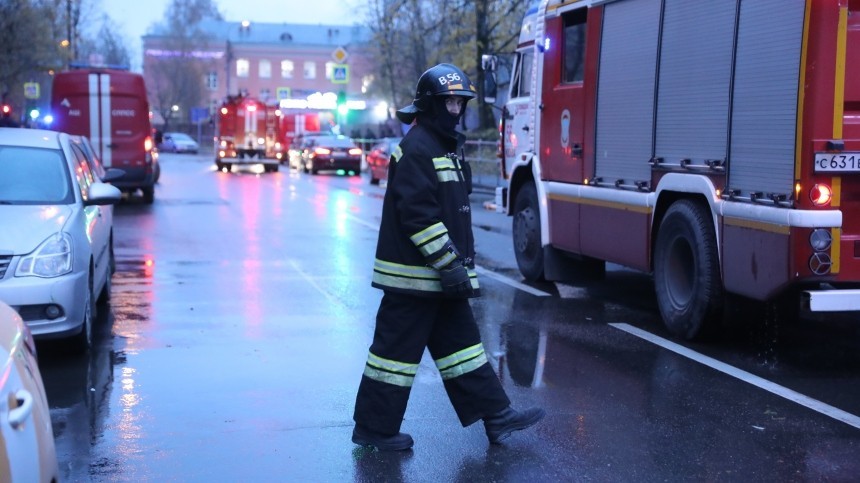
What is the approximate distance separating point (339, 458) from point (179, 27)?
319 ft

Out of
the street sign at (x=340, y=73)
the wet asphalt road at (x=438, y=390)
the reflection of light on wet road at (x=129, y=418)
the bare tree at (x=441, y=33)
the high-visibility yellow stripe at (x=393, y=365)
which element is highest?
the bare tree at (x=441, y=33)

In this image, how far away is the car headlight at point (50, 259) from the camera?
24.9 feet

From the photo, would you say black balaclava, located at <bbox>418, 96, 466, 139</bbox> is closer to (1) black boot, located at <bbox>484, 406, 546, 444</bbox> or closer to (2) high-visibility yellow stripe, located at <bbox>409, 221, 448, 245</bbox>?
(2) high-visibility yellow stripe, located at <bbox>409, 221, 448, 245</bbox>

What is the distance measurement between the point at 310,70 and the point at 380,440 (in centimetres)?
11302

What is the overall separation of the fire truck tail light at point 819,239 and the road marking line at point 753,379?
2.94 ft

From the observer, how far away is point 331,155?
39.7m

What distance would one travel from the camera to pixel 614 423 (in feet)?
20.4

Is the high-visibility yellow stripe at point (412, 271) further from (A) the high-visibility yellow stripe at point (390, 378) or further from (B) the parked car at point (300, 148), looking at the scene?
(B) the parked car at point (300, 148)

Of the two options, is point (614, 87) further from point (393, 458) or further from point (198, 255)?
point (198, 255)

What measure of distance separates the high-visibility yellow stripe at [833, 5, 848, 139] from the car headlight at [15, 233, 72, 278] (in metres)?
5.09

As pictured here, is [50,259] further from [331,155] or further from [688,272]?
[331,155]

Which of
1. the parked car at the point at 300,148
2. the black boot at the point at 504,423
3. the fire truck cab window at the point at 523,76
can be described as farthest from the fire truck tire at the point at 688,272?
the parked car at the point at 300,148

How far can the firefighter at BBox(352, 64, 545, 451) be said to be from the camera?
5.40 metres

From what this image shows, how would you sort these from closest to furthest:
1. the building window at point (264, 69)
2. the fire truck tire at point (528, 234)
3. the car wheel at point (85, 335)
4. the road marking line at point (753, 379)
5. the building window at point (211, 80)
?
the road marking line at point (753, 379) → the car wheel at point (85, 335) → the fire truck tire at point (528, 234) → the building window at point (211, 80) → the building window at point (264, 69)
